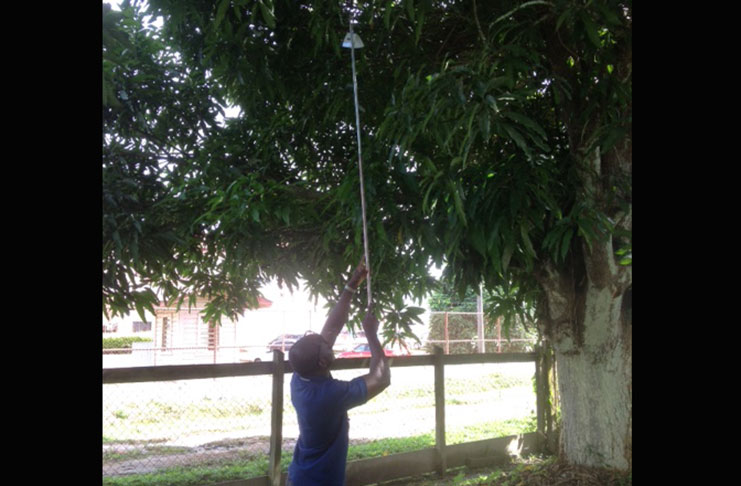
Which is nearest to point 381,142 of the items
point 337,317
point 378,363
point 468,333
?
point 337,317

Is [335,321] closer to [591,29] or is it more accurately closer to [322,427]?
[322,427]

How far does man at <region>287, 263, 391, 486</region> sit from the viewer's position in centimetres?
304

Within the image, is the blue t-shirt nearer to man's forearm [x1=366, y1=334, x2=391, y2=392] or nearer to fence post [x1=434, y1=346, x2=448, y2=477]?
man's forearm [x1=366, y1=334, x2=391, y2=392]

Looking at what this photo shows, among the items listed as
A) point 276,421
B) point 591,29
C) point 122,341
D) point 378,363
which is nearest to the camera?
point 378,363

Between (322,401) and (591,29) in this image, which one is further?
(591,29)

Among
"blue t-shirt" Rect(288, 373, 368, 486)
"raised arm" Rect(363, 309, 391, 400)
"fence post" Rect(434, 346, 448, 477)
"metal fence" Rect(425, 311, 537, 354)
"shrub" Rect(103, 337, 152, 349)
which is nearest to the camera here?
"raised arm" Rect(363, 309, 391, 400)

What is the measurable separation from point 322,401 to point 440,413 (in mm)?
4541

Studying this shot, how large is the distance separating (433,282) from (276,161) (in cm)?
220

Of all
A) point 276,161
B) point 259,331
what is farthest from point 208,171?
point 259,331

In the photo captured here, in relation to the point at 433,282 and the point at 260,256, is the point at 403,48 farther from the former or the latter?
the point at 433,282

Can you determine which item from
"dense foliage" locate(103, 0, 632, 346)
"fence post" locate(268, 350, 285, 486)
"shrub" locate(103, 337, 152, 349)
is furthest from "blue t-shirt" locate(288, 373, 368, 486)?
"shrub" locate(103, 337, 152, 349)

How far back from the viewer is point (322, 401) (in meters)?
3.14

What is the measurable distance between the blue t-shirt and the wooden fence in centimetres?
128
